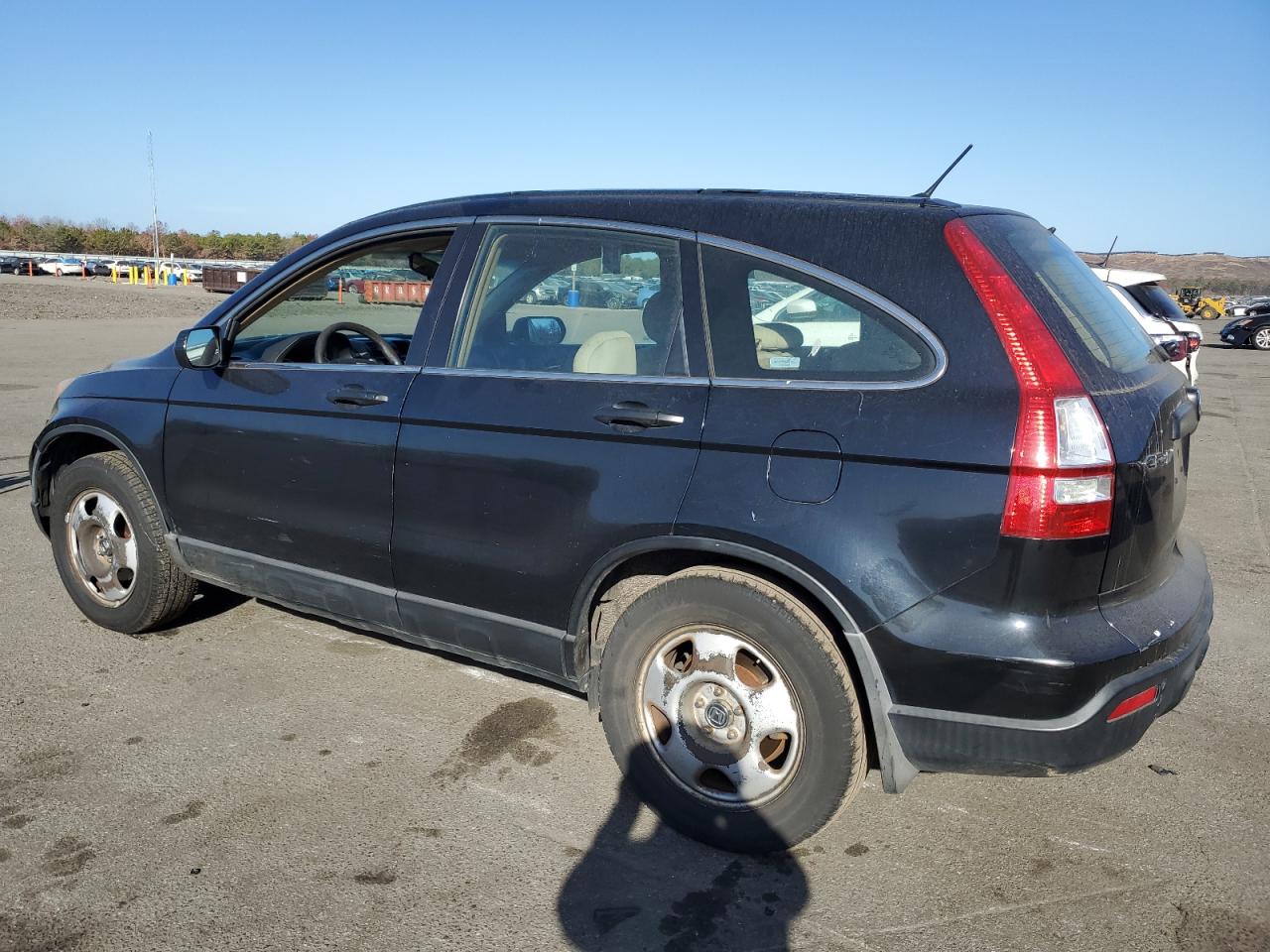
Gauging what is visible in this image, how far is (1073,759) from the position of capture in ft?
8.52

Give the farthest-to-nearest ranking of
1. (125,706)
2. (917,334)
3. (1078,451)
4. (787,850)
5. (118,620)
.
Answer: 1. (118,620)
2. (125,706)
3. (787,850)
4. (917,334)
5. (1078,451)

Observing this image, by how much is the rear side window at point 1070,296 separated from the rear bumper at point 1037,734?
2.77ft

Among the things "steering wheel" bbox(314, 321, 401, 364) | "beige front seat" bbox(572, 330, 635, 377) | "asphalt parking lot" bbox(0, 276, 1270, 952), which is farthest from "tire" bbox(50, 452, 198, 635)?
"beige front seat" bbox(572, 330, 635, 377)

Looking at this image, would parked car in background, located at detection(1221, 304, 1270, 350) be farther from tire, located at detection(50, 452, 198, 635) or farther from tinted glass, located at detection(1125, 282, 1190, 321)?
tire, located at detection(50, 452, 198, 635)

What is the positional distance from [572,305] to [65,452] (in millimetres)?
2779

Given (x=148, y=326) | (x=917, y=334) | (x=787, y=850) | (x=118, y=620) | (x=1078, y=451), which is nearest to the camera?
(x=1078, y=451)

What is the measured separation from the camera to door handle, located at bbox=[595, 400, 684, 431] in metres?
2.94

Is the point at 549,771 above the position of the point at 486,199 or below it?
below

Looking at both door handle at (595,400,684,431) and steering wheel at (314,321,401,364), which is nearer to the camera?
door handle at (595,400,684,431)

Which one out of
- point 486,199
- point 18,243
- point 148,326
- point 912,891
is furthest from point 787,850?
point 18,243

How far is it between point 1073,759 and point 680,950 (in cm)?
112

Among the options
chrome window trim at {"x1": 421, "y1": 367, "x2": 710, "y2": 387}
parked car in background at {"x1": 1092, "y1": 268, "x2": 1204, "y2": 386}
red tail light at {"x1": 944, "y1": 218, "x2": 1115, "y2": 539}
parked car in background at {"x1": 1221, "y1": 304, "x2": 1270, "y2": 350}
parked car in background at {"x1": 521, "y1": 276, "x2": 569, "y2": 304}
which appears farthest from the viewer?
parked car in background at {"x1": 1221, "y1": 304, "x2": 1270, "y2": 350}

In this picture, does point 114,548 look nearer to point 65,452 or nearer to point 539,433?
point 65,452

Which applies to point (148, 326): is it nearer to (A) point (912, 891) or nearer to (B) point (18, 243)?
(A) point (912, 891)
